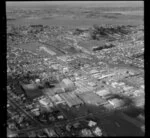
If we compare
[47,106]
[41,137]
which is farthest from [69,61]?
[41,137]

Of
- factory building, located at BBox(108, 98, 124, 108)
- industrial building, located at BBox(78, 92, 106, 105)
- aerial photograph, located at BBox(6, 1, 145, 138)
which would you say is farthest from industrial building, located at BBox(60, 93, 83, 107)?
factory building, located at BBox(108, 98, 124, 108)

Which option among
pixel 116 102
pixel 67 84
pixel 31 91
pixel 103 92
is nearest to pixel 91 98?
pixel 103 92

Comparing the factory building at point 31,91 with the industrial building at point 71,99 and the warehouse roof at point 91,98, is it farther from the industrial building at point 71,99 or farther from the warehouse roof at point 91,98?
the warehouse roof at point 91,98

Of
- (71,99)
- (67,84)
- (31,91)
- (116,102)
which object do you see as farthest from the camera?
(67,84)

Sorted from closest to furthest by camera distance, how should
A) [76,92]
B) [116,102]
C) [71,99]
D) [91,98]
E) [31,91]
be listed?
[116,102] → [71,99] → [91,98] → [76,92] → [31,91]

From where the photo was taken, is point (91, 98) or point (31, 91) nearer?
point (91, 98)

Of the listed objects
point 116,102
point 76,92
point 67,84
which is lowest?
point 116,102

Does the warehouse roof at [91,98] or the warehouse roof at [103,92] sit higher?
the warehouse roof at [103,92]

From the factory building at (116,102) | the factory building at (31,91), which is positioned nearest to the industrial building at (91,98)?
the factory building at (116,102)

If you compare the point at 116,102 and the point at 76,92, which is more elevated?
the point at 76,92

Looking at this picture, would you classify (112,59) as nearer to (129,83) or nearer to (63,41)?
(129,83)

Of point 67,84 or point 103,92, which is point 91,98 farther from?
point 67,84

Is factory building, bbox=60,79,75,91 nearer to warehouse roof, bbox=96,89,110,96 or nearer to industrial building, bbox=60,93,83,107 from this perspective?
industrial building, bbox=60,93,83,107
